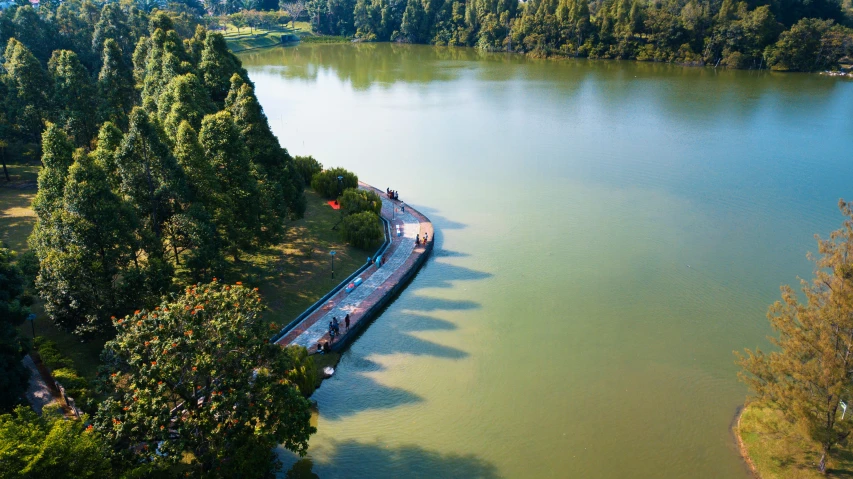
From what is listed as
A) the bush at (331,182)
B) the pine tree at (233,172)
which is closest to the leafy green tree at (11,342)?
the pine tree at (233,172)

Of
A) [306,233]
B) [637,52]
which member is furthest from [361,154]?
[637,52]

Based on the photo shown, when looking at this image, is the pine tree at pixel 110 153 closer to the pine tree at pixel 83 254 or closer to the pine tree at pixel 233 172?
the pine tree at pixel 83 254

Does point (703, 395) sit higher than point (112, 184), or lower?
lower

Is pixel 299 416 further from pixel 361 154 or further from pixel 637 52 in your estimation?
pixel 637 52

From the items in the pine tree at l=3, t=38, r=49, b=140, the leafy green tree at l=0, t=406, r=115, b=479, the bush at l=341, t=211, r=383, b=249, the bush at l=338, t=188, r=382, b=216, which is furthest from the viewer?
the pine tree at l=3, t=38, r=49, b=140

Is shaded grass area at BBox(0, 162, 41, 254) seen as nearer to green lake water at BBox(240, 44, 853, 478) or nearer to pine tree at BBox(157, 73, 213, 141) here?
pine tree at BBox(157, 73, 213, 141)

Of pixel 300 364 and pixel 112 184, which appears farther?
pixel 112 184

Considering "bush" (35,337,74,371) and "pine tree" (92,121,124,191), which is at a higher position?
"pine tree" (92,121,124,191)

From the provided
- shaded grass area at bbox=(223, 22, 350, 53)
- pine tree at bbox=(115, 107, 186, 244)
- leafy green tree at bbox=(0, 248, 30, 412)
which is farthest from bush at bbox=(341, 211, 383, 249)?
shaded grass area at bbox=(223, 22, 350, 53)
